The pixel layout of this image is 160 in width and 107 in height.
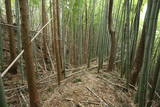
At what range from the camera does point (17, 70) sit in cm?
359

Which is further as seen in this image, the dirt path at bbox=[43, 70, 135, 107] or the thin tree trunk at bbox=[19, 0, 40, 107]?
the dirt path at bbox=[43, 70, 135, 107]

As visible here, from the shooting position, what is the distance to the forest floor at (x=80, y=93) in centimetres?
222

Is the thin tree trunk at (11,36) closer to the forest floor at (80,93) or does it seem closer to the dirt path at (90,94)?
the forest floor at (80,93)

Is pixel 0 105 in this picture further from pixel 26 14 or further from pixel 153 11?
pixel 153 11

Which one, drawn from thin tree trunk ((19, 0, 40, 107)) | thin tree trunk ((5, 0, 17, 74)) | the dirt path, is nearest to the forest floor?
the dirt path

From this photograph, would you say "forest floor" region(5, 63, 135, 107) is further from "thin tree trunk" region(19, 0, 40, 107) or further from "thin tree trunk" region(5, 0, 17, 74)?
"thin tree trunk" region(19, 0, 40, 107)

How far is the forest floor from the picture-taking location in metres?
2.22

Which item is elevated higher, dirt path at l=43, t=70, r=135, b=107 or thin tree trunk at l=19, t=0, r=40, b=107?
thin tree trunk at l=19, t=0, r=40, b=107

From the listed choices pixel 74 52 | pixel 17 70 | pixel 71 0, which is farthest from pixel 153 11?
pixel 74 52

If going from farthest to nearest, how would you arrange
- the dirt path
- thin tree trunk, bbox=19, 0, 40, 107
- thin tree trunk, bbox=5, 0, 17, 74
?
1. thin tree trunk, bbox=5, 0, 17, 74
2. the dirt path
3. thin tree trunk, bbox=19, 0, 40, 107

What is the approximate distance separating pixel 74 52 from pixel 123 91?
285cm

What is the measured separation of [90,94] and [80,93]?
18 cm

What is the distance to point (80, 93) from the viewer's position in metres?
2.41

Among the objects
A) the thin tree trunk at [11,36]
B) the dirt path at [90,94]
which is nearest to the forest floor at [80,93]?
the dirt path at [90,94]
